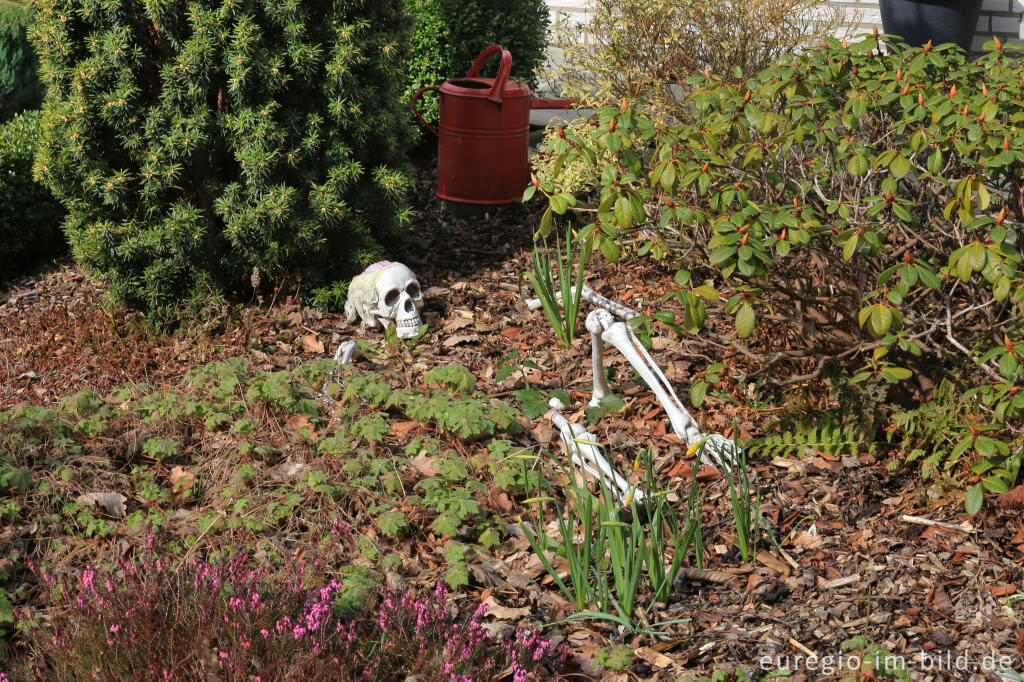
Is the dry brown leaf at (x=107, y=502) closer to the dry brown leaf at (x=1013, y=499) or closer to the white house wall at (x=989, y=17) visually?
the dry brown leaf at (x=1013, y=499)

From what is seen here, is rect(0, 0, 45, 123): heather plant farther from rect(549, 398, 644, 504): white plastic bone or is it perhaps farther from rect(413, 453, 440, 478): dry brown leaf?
rect(549, 398, 644, 504): white plastic bone

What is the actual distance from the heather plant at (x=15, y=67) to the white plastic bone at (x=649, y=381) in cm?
637

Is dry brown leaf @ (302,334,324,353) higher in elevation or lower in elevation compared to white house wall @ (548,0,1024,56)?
lower

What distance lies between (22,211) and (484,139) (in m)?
2.75

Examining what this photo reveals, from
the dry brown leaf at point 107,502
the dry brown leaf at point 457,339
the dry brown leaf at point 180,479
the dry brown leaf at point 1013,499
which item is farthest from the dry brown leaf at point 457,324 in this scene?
the dry brown leaf at point 1013,499

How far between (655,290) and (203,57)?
7.86ft

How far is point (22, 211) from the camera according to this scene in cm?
561

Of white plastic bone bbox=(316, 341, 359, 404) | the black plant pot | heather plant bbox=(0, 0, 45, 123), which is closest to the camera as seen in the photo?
white plastic bone bbox=(316, 341, 359, 404)

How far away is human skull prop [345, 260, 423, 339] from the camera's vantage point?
4.46 meters

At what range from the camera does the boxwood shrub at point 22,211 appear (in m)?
5.53

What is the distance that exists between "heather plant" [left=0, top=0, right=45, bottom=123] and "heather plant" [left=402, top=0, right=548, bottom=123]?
3373mm

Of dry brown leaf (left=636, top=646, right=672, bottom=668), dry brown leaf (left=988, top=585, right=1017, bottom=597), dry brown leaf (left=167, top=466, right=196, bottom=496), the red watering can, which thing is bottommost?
dry brown leaf (left=636, top=646, right=672, bottom=668)

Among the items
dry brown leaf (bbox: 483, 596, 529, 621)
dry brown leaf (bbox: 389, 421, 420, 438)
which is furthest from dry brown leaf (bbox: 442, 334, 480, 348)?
dry brown leaf (bbox: 483, 596, 529, 621)

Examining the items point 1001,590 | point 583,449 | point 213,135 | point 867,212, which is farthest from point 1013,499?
point 213,135
